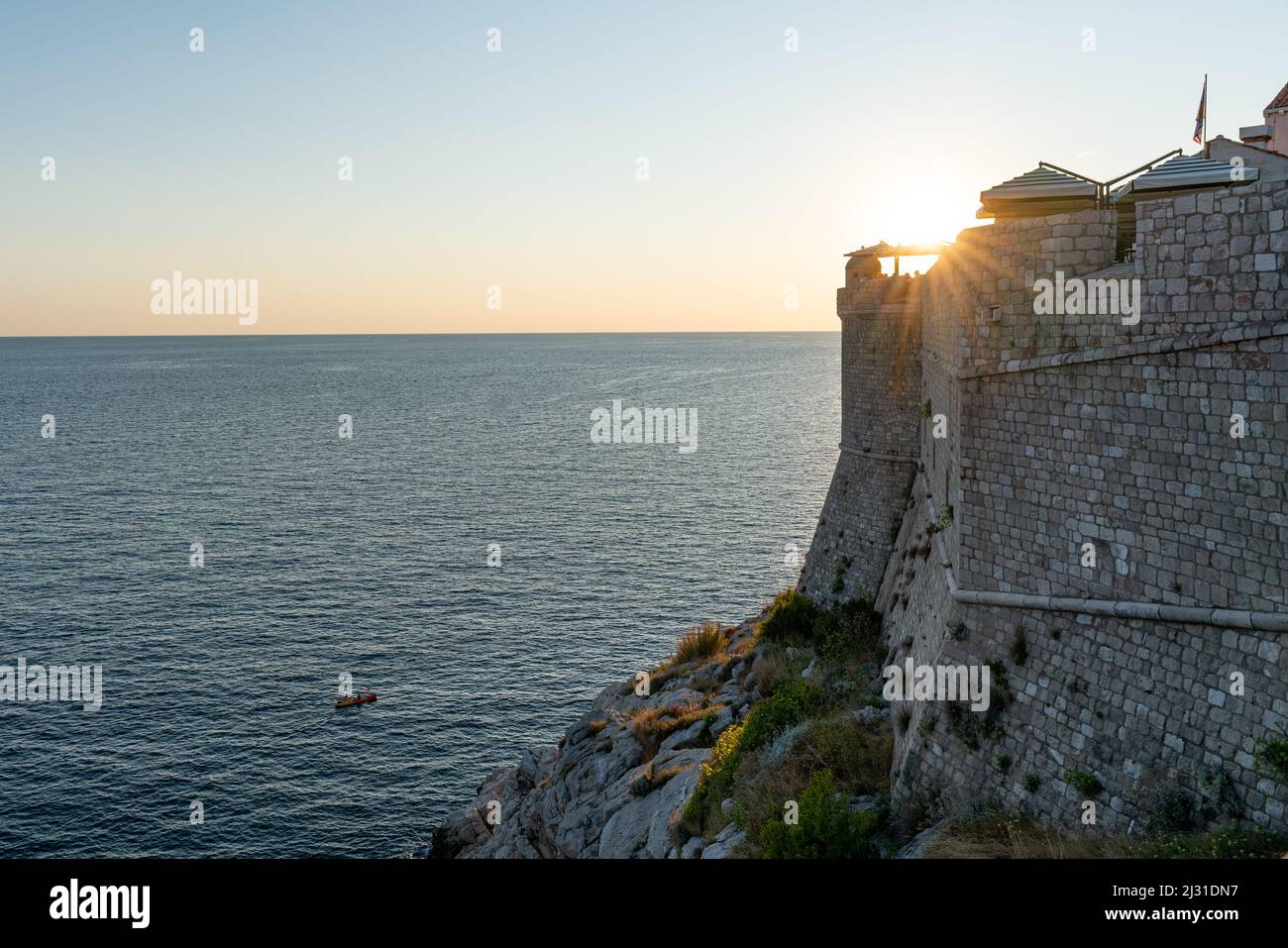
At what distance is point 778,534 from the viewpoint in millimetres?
64875

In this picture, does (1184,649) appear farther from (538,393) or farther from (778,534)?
(538,393)

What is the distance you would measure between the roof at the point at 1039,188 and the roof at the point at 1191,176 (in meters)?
1.64

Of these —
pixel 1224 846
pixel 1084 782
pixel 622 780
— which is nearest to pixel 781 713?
Answer: pixel 622 780

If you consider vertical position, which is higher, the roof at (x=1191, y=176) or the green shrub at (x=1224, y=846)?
the roof at (x=1191, y=176)

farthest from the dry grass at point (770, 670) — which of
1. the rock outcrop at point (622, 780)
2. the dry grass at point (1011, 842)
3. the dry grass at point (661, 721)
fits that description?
the dry grass at point (1011, 842)

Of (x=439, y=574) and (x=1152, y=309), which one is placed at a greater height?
(x=1152, y=309)

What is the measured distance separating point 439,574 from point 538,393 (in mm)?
109976

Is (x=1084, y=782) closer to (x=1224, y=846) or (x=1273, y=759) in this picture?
(x=1224, y=846)

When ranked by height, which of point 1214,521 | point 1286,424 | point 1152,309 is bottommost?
point 1214,521

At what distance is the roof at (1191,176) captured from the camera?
14578mm

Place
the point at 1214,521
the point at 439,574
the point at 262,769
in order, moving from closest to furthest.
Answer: the point at 1214,521
the point at 262,769
the point at 439,574

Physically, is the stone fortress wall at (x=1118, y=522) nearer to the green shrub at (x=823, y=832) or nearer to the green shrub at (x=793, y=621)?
the green shrub at (x=823, y=832)

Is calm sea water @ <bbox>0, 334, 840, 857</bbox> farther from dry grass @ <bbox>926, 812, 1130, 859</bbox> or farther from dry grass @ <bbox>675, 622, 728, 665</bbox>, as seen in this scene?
dry grass @ <bbox>926, 812, 1130, 859</bbox>
